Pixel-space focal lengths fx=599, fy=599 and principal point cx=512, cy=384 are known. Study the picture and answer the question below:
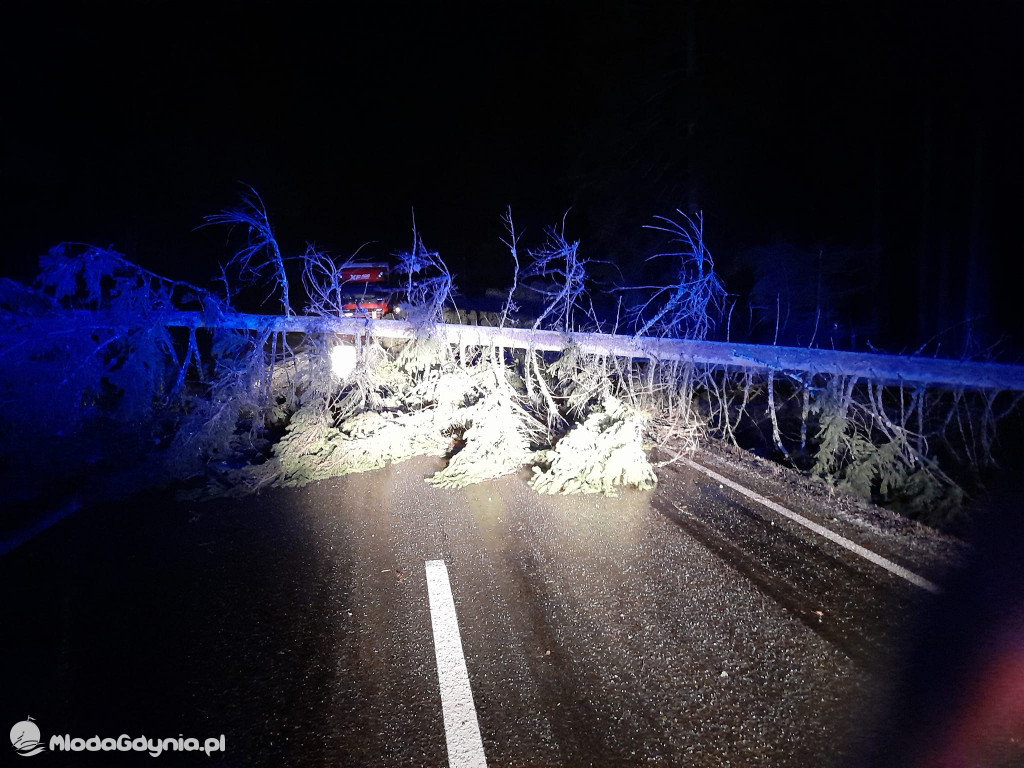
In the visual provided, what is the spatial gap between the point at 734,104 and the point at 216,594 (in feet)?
58.6

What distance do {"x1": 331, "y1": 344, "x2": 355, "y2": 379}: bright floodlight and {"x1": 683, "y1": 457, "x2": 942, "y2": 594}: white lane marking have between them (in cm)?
432

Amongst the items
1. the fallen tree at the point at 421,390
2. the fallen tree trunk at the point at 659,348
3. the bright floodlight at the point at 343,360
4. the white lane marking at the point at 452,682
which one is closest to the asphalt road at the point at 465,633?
the white lane marking at the point at 452,682

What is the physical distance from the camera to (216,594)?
401cm

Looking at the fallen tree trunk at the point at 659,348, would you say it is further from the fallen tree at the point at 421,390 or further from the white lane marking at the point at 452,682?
the white lane marking at the point at 452,682

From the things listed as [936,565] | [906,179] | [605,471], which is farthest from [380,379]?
[906,179]

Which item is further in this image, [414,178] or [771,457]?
[414,178]

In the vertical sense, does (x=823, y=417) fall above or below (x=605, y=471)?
above

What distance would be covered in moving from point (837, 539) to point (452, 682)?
3.25 m

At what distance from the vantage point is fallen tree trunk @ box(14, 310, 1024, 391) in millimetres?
5184

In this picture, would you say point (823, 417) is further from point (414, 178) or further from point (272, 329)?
point (414, 178)

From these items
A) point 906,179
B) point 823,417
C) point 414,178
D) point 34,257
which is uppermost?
point 414,178

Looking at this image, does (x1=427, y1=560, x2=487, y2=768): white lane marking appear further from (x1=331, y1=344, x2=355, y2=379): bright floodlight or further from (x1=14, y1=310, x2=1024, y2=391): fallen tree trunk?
(x1=331, y1=344, x2=355, y2=379): bright floodlight

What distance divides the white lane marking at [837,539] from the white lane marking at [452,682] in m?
2.98

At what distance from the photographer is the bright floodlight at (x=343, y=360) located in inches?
285
